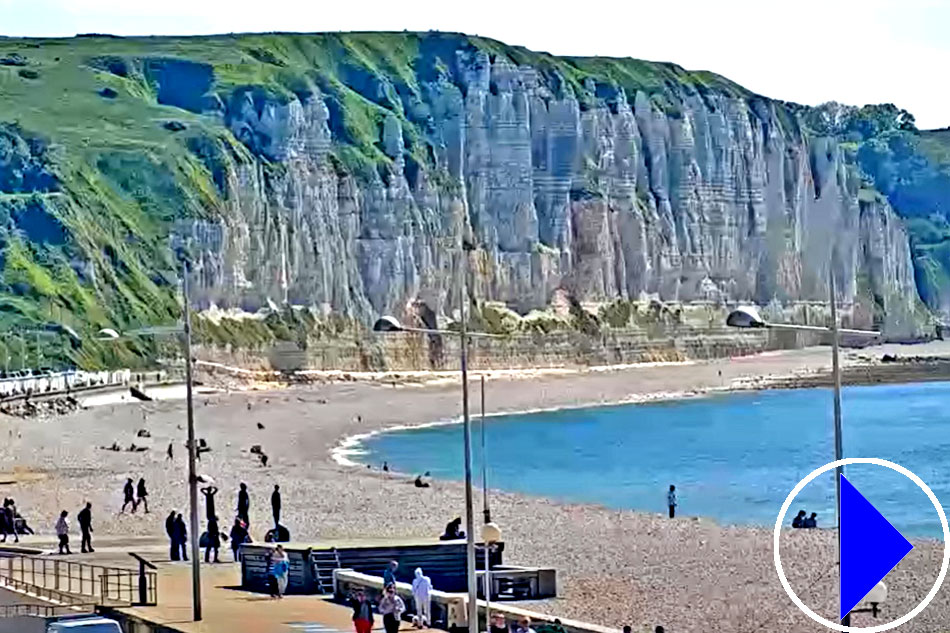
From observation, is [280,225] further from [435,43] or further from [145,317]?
[435,43]

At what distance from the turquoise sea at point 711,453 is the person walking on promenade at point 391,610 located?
24.2m

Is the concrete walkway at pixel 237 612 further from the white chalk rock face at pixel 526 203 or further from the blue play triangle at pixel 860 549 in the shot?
the white chalk rock face at pixel 526 203

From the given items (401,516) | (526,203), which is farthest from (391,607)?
(526,203)

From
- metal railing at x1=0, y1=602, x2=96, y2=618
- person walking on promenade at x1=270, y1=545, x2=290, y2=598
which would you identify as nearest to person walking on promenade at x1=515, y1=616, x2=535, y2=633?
person walking on promenade at x1=270, y1=545, x2=290, y2=598

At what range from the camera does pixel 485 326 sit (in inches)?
5266

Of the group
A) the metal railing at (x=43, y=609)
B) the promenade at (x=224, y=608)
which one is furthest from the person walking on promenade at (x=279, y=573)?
the metal railing at (x=43, y=609)

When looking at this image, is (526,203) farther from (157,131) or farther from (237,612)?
(237,612)

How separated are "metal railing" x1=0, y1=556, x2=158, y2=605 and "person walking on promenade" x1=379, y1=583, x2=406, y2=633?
173 inches

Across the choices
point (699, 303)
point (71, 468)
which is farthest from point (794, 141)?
point (71, 468)

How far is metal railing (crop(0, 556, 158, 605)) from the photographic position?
94.5ft

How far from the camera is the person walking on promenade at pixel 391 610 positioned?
994 inches

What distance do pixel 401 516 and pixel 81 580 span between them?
2046 cm

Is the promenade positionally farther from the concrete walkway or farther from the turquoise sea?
the turquoise sea

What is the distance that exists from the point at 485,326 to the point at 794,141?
5230cm
